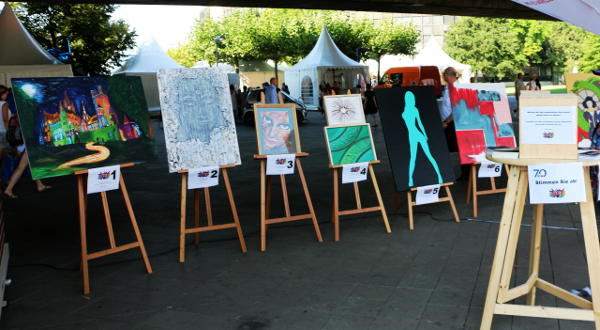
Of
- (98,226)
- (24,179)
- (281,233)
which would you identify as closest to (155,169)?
(24,179)

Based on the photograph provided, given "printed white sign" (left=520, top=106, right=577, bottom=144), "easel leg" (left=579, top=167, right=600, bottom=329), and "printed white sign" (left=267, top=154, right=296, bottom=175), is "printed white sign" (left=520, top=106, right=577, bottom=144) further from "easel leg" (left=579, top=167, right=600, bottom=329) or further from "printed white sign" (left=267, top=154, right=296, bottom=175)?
"printed white sign" (left=267, top=154, right=296, bottom=175)

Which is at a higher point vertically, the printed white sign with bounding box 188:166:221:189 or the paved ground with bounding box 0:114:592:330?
the printed white sign with bounding box 188:166:221:189

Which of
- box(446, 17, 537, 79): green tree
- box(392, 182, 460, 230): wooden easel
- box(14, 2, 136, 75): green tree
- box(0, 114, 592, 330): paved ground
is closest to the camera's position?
box(0, 114, 592, 330): paved ground

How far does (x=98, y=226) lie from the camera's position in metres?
6.26

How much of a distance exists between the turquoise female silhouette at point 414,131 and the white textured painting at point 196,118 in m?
1.84

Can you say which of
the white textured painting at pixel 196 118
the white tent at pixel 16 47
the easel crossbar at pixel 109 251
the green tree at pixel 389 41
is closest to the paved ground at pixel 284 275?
the easel crossbar at pixel 109 251

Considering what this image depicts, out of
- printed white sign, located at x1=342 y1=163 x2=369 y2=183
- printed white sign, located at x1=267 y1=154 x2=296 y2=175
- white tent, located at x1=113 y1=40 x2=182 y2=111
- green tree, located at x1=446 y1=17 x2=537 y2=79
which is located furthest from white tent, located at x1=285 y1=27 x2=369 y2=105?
printed white sign, located at x1=267 y1=154 x2=296 y2=175

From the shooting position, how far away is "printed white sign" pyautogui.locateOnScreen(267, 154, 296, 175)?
5.23m

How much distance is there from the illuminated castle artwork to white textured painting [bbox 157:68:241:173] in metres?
0.37

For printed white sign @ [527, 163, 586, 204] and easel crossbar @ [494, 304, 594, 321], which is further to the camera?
easel crossbar @ [494, 304, 594, 321]

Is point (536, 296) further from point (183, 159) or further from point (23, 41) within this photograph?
point (23, 41)

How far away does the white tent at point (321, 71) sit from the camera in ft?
76.0

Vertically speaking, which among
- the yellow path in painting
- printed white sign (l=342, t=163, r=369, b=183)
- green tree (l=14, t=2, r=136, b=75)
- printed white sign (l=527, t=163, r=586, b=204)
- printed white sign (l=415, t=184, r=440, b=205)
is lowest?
printed white sign (l=415, t=184, r=440, b=205)

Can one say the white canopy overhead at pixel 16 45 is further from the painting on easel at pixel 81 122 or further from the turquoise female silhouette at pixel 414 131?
the turquoise female silhouette at pixel 414 131
